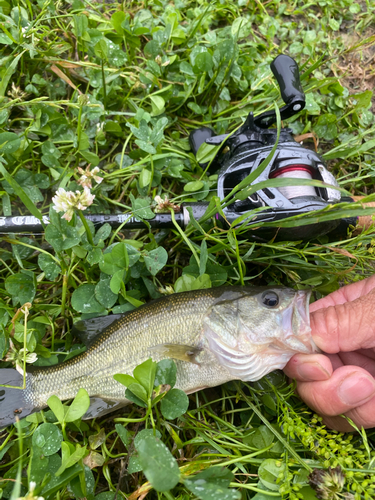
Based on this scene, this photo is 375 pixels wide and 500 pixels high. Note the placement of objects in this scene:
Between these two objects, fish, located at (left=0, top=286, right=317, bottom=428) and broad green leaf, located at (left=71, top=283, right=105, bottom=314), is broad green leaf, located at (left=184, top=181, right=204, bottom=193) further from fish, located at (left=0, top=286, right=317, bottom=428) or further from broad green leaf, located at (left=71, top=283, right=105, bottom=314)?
broad green leaf, located at (left=71, top=283, right=105, bottom=314)

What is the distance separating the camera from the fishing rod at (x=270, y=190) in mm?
1998

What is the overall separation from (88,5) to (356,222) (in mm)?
3061

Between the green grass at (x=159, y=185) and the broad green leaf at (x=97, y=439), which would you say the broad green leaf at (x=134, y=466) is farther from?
the broad green leaf at (x=97, y=439)

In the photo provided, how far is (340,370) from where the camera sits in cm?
195

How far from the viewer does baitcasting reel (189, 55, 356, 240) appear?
6.53 ft

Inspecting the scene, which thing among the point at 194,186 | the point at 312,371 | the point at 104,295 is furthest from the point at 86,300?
the point at 312,371

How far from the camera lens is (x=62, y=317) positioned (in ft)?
8.03

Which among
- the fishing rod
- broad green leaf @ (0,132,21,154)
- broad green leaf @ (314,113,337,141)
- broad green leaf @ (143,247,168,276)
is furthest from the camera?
broad green leaf @ (314,113,337,141)

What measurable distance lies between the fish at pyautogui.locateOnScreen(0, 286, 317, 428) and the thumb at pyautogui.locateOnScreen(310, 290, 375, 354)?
0.10 metres

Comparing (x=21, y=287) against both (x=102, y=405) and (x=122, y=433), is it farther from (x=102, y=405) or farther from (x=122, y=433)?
(x=122, y=433)

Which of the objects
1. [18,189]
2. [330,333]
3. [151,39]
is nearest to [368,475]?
[330,333]

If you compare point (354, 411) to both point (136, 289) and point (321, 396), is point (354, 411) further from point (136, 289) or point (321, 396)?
point (136, 289)

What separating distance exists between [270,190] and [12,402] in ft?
6.66

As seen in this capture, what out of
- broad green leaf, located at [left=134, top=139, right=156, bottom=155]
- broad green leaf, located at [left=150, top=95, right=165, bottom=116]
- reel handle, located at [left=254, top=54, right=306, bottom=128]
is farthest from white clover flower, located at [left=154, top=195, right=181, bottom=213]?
broad green leaf, located at [left=150, top=95, right=165, bottom=116]
